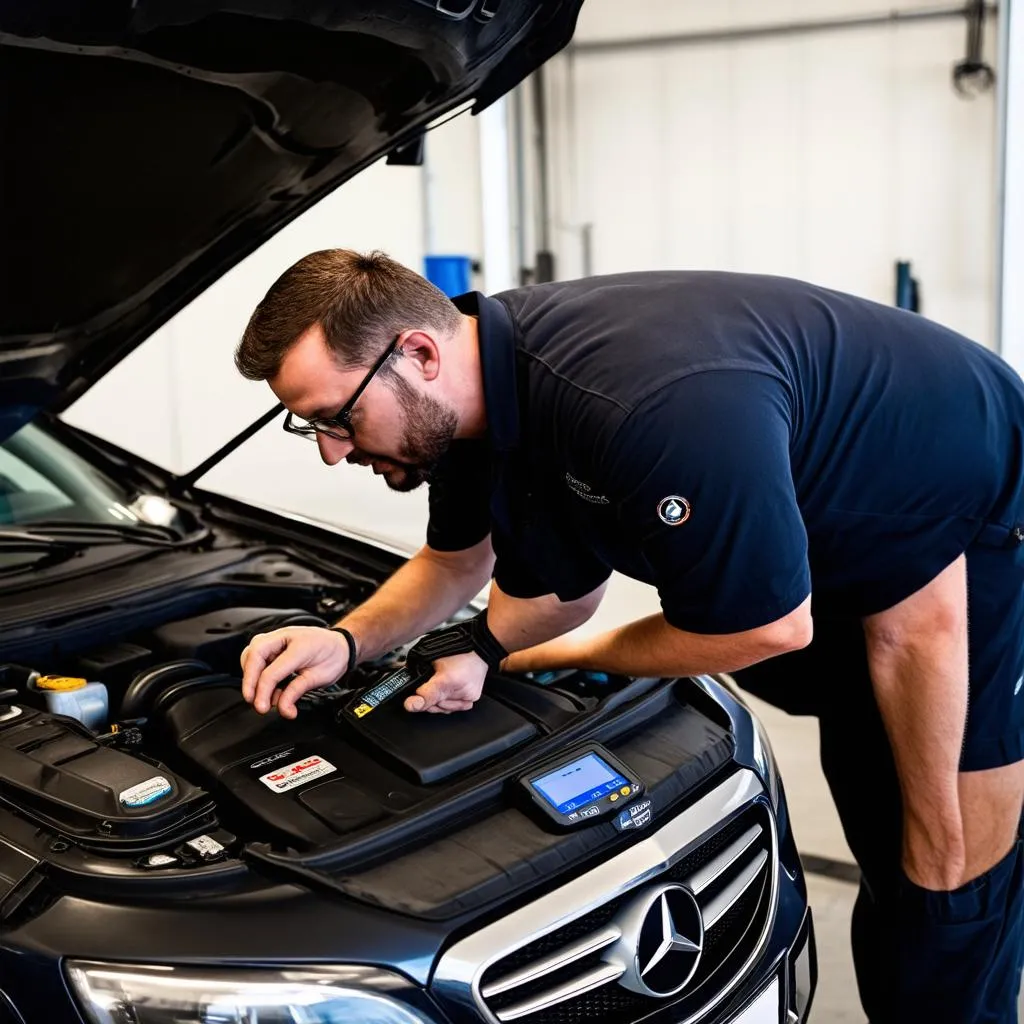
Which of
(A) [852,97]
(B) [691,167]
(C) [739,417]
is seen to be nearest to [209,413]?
(B) [691,167]

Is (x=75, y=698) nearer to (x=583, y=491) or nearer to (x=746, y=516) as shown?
(x=583, y=491)

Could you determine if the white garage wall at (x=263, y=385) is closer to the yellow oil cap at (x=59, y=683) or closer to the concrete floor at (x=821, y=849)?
the concrete floor at (x=821, y=849)

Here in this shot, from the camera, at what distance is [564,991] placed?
1247mm

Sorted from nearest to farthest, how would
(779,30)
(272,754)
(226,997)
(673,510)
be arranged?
(226,997)
(673,510)
(272,754)
(779,30)

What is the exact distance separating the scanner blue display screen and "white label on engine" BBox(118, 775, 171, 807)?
1.29 feet

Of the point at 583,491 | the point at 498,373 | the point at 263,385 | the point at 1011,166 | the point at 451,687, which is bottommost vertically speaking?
the point at 263,385

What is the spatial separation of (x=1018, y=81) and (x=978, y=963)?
3.48 m

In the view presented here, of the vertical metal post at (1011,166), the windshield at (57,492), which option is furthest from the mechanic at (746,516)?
the vertical metal post at (1011,166)

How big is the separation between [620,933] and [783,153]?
4778mm

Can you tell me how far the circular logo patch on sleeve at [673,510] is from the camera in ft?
4.03

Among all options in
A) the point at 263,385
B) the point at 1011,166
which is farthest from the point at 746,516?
the point at 263,385

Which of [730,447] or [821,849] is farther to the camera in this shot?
[821,849]

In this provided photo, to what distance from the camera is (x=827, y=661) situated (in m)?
1.76

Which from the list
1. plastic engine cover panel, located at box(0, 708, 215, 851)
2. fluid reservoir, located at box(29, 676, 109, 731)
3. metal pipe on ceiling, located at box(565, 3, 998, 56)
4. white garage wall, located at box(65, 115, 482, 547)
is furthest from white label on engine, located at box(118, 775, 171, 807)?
metal pipe on ceiling, located at box(565, 3, 998, 56)
